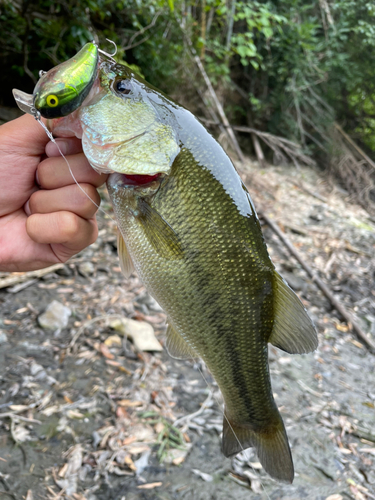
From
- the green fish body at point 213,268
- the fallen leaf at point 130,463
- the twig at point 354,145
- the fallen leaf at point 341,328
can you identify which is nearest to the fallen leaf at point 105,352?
the fallen leaf at point 130,463

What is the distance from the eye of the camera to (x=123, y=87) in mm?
1397

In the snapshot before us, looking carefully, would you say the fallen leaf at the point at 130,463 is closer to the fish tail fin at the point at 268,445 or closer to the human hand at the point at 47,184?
the fish tail fin at the point at 268,445

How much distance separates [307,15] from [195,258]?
414 inches

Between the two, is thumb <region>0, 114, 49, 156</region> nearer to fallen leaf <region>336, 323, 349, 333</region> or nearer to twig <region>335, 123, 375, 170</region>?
fallen leaf <region>336, 323, 349, 333</region>

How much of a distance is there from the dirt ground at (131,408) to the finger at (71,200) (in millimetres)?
1772

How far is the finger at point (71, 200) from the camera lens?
1573mm

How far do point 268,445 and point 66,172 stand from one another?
148 cm

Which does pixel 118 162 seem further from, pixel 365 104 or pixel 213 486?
pixel 365 104

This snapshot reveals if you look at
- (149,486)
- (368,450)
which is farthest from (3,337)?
(368,450)

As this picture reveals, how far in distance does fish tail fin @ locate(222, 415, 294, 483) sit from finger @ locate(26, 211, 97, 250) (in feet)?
3.58

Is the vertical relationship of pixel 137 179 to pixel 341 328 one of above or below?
above

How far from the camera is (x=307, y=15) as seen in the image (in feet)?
31.2

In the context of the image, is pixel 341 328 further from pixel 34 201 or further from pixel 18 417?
pixel 34 201

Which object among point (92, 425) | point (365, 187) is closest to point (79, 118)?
point (92, 425)
